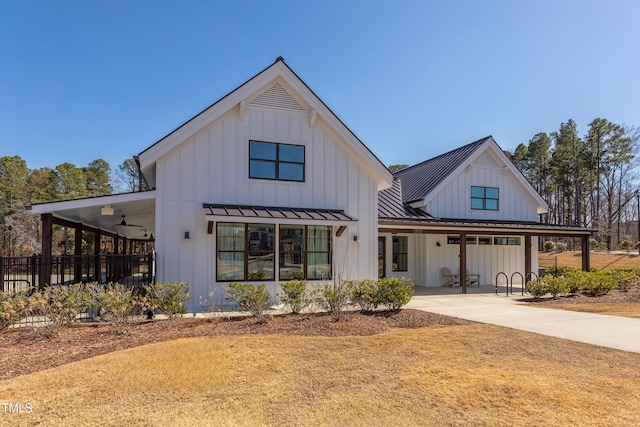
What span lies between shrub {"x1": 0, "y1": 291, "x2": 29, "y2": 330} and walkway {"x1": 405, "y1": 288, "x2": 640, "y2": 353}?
9.40m

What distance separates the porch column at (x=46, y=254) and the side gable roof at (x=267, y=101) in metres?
2.72

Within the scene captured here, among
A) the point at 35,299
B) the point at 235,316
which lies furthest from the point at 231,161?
the point at 35,299

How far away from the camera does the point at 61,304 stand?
771 cm

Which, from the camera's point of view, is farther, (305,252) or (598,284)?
(598,284)

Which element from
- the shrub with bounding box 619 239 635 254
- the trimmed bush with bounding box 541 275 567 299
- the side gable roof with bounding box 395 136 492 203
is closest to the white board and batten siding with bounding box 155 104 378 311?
the trimmed bush with bounding box 541 275 567 299

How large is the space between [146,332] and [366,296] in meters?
5.23

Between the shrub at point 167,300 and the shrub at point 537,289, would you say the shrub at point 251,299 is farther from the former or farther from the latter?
the shrub at point 537,289

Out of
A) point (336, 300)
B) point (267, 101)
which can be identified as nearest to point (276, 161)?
point (267, 101)

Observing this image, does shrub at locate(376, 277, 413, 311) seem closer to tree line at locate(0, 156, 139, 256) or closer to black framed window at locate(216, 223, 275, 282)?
black framed window at locate(216, 223, 275, 282)

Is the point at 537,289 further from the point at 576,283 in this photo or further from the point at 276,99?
the point at 276,99

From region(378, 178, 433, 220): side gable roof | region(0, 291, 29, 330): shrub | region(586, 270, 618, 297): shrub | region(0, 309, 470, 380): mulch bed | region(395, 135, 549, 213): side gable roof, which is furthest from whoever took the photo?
region(395, 135, 549, 213): side gable roof

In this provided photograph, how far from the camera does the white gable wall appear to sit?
18.2 metres

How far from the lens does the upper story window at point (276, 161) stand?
11416mm

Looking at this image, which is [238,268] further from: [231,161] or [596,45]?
[596,45]
